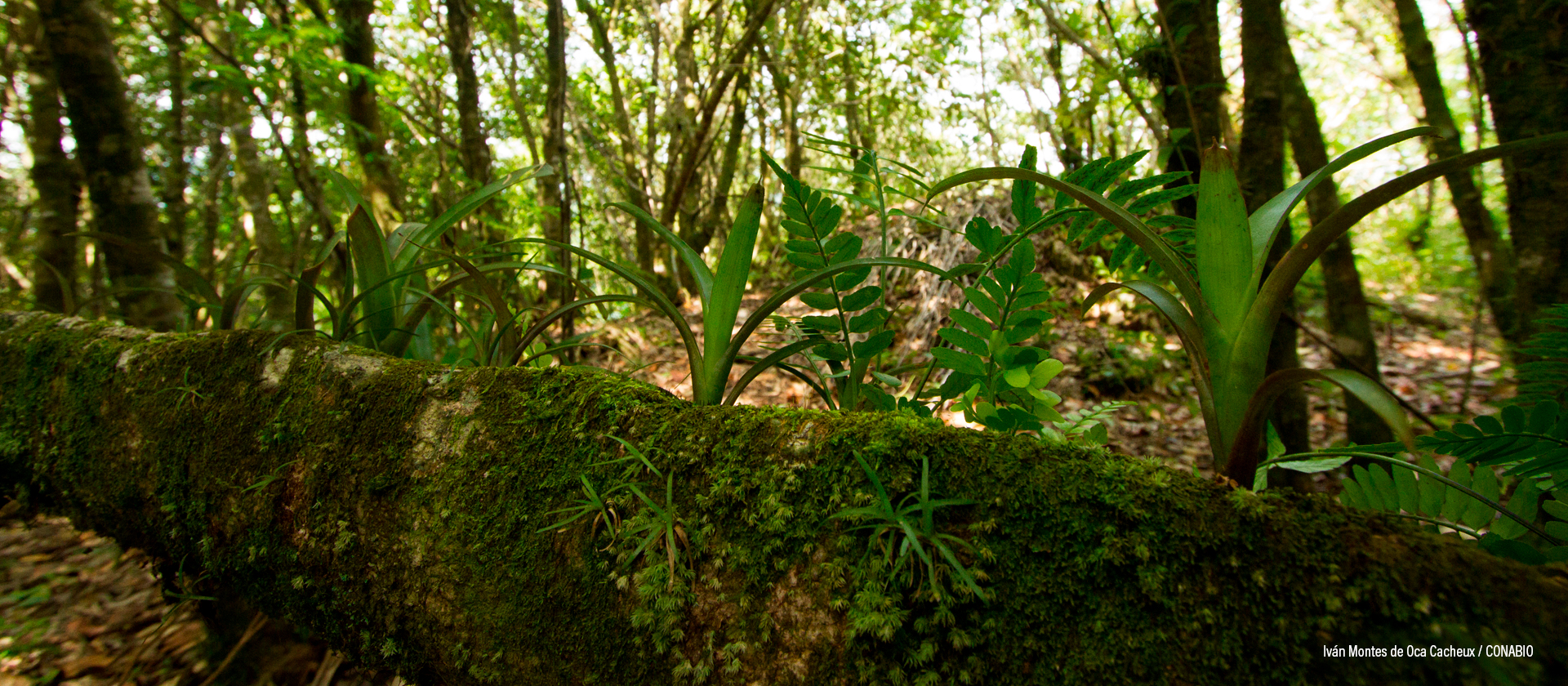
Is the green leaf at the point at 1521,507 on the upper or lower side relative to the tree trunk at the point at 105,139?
lower

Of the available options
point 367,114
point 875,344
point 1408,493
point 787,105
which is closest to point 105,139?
point 367,114

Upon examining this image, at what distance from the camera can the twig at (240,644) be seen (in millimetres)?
1384

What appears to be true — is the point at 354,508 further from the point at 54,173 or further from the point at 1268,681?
the point at 54,173

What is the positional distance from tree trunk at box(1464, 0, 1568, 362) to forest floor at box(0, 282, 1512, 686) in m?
0.48

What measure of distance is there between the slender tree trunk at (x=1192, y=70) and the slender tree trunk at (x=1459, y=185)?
1.28 m

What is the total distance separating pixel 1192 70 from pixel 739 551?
7.49ft

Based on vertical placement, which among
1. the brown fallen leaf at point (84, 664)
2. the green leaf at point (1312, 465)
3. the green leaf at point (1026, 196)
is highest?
the green leaf at point (1026, 196)

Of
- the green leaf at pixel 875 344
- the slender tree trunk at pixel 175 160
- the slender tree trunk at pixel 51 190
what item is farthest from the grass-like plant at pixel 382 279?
the slender tree trunk at pixel 175 160

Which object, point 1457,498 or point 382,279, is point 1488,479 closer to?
point 1457,498

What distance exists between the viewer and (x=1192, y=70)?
220 centimetres

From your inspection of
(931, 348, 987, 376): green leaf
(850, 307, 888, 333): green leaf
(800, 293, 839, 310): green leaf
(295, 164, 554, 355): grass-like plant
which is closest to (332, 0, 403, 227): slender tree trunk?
(295, 164, 554, 355): grass-like plant

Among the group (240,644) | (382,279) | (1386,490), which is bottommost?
(240,644)

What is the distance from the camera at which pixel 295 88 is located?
4539mm

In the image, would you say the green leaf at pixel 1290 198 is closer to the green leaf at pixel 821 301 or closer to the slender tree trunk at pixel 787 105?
the green leaf at pixel 821 301
